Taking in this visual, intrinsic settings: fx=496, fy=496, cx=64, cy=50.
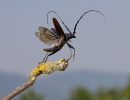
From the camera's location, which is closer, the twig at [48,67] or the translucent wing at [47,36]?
the twig at [48,67]

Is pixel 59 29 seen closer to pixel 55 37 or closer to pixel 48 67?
pixel 55 37

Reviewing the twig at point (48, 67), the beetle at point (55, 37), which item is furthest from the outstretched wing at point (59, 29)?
the twig at point (48, 67)

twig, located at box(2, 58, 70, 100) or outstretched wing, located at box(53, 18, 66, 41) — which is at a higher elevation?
outstretched wing, located at box(53, 18, 66, 41)

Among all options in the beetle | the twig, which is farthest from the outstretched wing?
the twig

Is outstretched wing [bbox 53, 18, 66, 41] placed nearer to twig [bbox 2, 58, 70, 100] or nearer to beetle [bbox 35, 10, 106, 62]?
beetle [bbox 35, 10, 106, 62]

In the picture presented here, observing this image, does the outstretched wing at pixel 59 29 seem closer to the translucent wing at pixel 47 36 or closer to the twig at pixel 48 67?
the translucent wing at pixel 47 36

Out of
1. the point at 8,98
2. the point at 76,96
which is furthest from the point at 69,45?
the point at 76,96

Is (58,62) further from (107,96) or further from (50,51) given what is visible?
(107,96)

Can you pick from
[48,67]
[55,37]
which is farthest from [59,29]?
[48,67]
